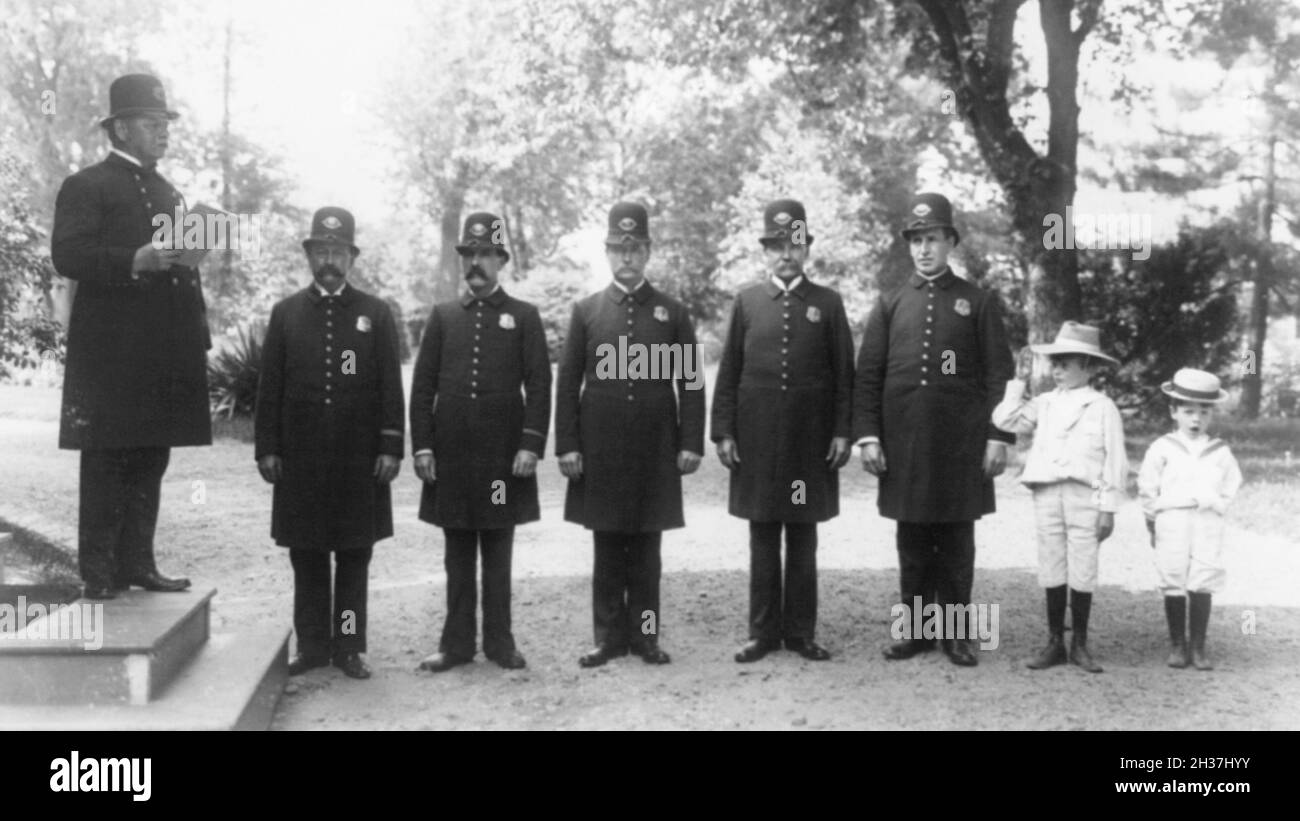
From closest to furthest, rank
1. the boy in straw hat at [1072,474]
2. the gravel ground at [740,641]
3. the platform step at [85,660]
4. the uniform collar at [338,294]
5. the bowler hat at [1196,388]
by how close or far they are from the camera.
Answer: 1. the platform step at [85,660]
2. the gravel ground at [740,641]
3. the uniform collar at [338,294]
4. the boy in straw hat at [1072,474]
5. the bowler hat at [1196,388]

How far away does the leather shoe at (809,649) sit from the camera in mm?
6086

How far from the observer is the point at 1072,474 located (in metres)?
5.99

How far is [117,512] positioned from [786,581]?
3.09 m

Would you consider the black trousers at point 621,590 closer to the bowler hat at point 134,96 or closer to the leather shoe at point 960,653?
the leather shoe at point 960,653

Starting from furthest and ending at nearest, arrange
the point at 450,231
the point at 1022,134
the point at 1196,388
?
the point at 450,231 < the point at 1022,134 < the point at 1196,388

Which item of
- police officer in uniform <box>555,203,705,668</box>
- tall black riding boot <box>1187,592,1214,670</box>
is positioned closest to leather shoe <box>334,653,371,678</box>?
police officer in uniform <box>555,203,705,668</box>

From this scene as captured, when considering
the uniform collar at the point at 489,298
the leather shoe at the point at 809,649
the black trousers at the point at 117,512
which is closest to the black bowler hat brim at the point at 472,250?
the uniform collar at the point at 489,298

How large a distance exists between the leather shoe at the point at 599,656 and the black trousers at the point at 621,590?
0.02 meters

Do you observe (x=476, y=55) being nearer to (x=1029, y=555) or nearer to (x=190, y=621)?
(x=1029, y=555)

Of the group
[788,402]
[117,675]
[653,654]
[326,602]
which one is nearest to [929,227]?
[788,402]

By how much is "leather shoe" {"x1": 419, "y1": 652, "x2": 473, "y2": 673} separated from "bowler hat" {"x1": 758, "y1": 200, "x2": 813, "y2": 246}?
2.52 m

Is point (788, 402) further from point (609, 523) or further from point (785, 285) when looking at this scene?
point (609, 523)
